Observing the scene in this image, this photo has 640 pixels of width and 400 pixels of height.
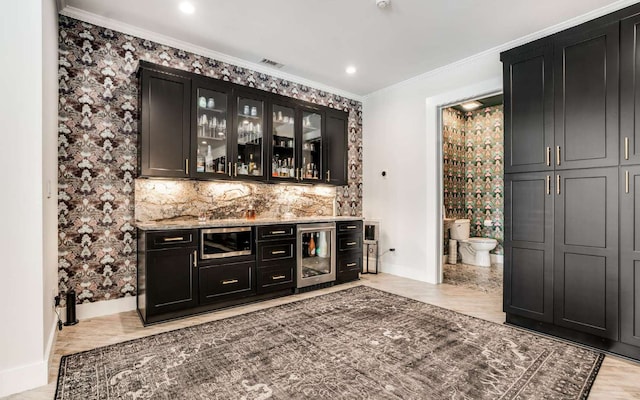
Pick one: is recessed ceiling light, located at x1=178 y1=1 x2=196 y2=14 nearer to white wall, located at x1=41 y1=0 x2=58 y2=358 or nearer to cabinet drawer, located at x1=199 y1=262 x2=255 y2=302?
white wall, located at x1=41 y1=0 x2=58 y2=358

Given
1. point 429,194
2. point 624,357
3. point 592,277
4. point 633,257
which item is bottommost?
point 624,357

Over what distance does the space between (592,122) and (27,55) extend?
411cm

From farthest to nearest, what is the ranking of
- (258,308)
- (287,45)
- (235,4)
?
(287,45) → (258,308) → (235,4)

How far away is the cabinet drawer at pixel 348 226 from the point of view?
4578 mm

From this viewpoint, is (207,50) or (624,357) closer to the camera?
(624,357)

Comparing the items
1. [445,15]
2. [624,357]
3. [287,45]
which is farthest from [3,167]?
[624,357]

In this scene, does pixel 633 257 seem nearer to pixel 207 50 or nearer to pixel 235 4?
pixel 235 4

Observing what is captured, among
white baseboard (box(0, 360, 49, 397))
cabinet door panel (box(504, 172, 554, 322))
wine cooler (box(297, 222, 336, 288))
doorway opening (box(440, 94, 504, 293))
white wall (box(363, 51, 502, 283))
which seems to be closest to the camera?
white baseboard (box(0, 360, 49, 397))

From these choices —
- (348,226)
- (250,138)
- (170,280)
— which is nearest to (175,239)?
(170,280)

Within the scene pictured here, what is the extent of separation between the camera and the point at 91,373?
219 cm

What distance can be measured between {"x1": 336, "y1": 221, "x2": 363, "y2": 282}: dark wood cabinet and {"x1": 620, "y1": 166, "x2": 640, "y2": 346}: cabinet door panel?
287 cm

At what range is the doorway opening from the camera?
19.7ft

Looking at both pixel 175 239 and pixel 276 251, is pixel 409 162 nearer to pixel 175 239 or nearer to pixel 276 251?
pixel 276 251

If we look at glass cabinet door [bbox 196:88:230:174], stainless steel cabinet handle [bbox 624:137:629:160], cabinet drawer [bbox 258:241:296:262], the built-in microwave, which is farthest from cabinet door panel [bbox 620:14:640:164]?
glass cabinet door [bbox 196:88:230:174]
